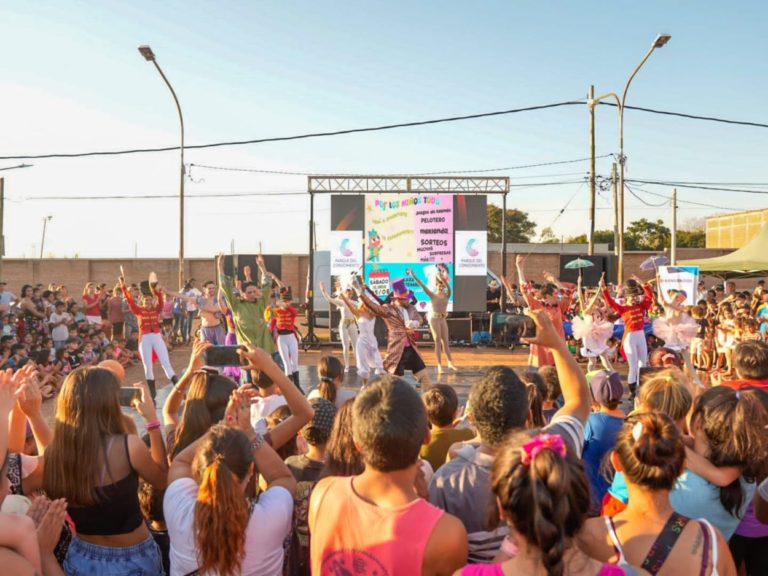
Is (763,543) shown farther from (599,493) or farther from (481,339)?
(481,339)

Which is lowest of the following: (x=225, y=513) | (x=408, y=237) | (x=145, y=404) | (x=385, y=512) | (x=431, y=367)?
(x=431, y=367)

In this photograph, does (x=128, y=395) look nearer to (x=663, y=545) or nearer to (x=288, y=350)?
(x=663, y=545)

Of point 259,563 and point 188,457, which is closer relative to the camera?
point 259,563

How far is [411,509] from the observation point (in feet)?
6.66

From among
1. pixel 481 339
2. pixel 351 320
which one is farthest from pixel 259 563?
pixel 481 339

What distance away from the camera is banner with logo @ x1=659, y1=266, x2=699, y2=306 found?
17.2 meters

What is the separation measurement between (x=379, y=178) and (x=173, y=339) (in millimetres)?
8049

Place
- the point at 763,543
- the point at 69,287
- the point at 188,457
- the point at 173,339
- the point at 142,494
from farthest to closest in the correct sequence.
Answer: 1. the point at 69,287
2. the point at 173,339
3. the point at 142,494
4. the point at 763,543
5. the point at 188,457

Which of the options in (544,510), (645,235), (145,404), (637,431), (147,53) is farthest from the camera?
(645,235)

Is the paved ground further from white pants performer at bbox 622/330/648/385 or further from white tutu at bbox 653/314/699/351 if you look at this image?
white tutu at bbox 653/314/699/351

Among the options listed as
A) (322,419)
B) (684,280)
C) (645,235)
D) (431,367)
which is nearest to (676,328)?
(431,367)

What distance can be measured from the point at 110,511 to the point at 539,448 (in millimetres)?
2057

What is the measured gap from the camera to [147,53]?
57.4ft

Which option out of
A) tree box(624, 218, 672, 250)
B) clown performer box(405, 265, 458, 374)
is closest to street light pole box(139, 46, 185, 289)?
clown performer box(405, 265, 458, 374)
